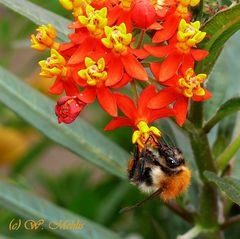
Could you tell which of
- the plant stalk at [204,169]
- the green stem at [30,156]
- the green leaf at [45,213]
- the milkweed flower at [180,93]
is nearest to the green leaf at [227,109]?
the plant stalk at [204,169]

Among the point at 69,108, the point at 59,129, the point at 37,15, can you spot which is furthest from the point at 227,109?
the point at 59,129

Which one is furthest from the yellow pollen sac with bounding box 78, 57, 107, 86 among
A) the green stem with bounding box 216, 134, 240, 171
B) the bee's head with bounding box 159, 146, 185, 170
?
the green stem with bounding box 216, 134, 240, 171

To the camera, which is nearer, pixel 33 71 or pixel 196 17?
pixel 196 17

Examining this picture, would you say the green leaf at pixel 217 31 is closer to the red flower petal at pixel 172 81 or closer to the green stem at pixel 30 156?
the red flower petal at pixel 172 81

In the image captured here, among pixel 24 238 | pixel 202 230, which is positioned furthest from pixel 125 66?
pixel 24 238

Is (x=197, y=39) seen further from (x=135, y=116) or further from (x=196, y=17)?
(x=135, y=116)
